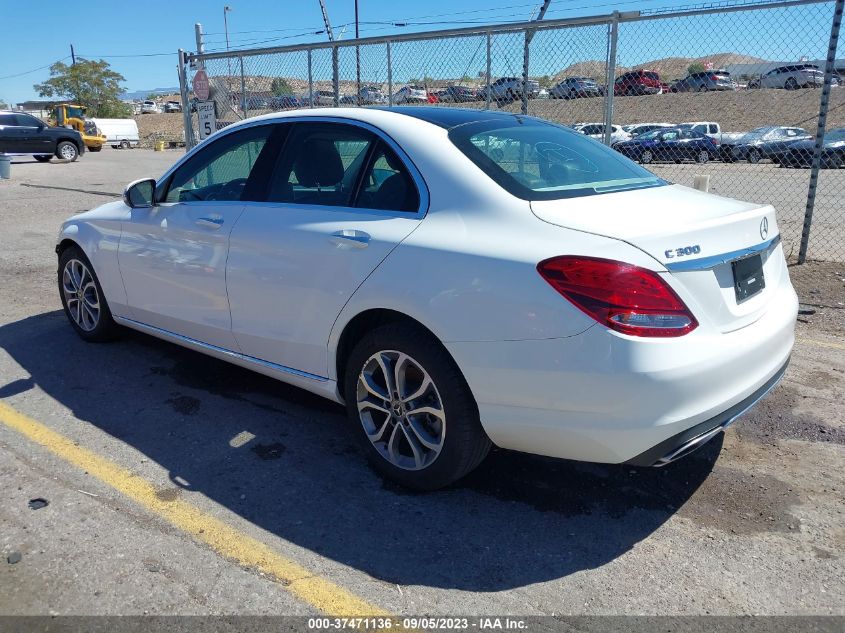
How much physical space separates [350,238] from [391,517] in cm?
129

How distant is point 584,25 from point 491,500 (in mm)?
5151

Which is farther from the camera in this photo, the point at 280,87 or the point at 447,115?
the point at 280,87

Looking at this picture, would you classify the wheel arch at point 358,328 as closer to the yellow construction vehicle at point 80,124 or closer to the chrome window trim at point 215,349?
the chrome window trim at point 215,349

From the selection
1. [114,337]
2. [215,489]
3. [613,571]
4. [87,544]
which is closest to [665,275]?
[613,571]

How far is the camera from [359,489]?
10.9 feet

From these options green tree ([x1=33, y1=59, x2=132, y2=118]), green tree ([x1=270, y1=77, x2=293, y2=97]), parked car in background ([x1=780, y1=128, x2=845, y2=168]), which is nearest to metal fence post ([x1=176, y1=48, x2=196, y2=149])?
green tree ([x1=270, y1=77, x2=293, y2=97])

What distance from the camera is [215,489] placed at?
3332mm

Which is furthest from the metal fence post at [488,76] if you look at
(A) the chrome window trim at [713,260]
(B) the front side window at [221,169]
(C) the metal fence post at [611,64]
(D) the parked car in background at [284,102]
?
(A) the chrome window trim at [713,260]

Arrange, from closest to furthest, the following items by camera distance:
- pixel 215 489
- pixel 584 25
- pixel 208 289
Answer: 1. pixel 215 489
2. pixel 208 289
3. pixel 584 25

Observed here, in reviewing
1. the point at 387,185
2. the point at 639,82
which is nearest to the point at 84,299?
the point at 387,185

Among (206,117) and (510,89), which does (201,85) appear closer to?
(206,117)

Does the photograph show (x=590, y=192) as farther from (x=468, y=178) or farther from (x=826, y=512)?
(x=826, y=512)

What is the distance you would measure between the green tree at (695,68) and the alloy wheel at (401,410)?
5623mm

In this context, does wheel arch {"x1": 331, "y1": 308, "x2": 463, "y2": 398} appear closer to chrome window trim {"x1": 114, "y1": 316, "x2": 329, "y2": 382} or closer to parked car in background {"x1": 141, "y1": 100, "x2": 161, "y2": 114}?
chrome window trim {"x1": 114, "y1": 316, "x2": 329, "y2": 382}
